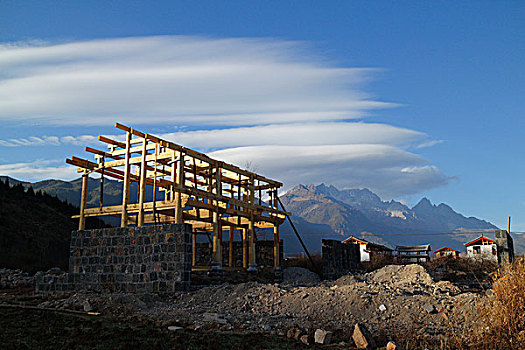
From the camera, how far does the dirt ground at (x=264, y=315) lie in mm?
8359

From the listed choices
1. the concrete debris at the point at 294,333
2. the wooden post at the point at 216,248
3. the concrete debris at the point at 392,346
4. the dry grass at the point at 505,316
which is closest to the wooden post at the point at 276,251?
the wooden post at the point at 216,248

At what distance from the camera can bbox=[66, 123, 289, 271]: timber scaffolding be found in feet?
60.3

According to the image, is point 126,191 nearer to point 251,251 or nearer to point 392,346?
point 251,251

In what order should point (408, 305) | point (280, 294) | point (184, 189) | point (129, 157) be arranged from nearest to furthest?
point (408, 305) → point (280, 294) → point (184, 189) → point (129, 157)

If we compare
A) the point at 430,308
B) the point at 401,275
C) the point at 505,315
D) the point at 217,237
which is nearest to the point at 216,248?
the point at 217,237

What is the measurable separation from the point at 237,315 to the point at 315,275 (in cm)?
1484

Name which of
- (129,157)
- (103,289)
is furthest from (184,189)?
(103,289)

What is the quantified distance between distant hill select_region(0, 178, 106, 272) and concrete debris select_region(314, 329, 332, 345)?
18.0m

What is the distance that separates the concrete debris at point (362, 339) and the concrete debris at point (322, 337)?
0.43m

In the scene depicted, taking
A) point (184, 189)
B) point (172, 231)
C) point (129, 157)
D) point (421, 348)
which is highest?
point (129, 157)

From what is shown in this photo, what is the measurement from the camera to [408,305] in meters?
10.4

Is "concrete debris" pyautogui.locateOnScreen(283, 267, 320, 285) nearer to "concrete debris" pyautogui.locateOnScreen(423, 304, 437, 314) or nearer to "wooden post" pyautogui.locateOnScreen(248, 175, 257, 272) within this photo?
"wooden post" pyautogui.locateOnScreen(248, 175, 257, 272)

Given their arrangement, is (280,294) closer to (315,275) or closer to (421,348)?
(421,348)

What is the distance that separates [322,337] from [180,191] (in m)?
10.5
